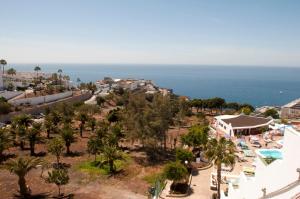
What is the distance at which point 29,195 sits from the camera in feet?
89.7

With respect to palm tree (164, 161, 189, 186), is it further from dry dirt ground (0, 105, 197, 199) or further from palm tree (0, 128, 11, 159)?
palm tree (0, 128, 11, 159)

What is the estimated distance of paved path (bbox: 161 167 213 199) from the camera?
27.6 m

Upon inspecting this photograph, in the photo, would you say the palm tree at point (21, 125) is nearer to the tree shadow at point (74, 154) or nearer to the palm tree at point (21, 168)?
the tree shadow at point (74, 154)

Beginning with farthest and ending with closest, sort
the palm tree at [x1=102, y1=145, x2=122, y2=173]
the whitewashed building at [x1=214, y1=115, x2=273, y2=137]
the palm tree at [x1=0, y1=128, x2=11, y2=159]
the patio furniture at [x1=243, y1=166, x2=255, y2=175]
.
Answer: the whitewashed building at [x1=214, y1=115, x2=273, y2=137] → the palm tree at [x1=0, y1=128, x2=11, y2=159] → the palm tree at [x1=102, y1=145, x2=122, y2=173] → the patio furniture at [x1=243, y1=166, x2=255, y2=175]

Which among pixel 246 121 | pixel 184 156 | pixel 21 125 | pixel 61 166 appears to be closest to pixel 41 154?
pixel 61 166

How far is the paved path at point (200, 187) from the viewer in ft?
90.4

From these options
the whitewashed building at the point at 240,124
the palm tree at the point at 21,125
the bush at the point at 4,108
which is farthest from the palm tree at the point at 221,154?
the bush at the point at 4,108

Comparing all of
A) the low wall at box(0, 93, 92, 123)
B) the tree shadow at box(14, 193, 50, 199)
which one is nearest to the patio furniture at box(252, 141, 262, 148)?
the tree shadow at box(14, 193, 50, 199)

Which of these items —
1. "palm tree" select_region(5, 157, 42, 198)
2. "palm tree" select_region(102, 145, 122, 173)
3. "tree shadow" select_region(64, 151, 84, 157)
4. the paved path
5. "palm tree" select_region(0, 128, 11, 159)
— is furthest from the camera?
"tree shadow" select_region(64, 151, 84, 157)

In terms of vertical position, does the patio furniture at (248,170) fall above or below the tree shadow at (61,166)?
above

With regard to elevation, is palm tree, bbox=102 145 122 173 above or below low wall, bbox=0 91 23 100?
below

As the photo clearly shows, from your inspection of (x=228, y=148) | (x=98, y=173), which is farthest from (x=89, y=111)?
(x=228, y=148)

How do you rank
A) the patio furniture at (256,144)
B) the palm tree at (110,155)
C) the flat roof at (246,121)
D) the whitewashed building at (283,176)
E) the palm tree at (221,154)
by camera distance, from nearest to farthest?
the whitewashed building at (283,176)
the palm tree at (221,154)
the palm tree at (110,155)
the patio furniture at (256,144)
the flat roof at (246,121)

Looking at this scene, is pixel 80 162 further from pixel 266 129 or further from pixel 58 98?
pixel 58 98
